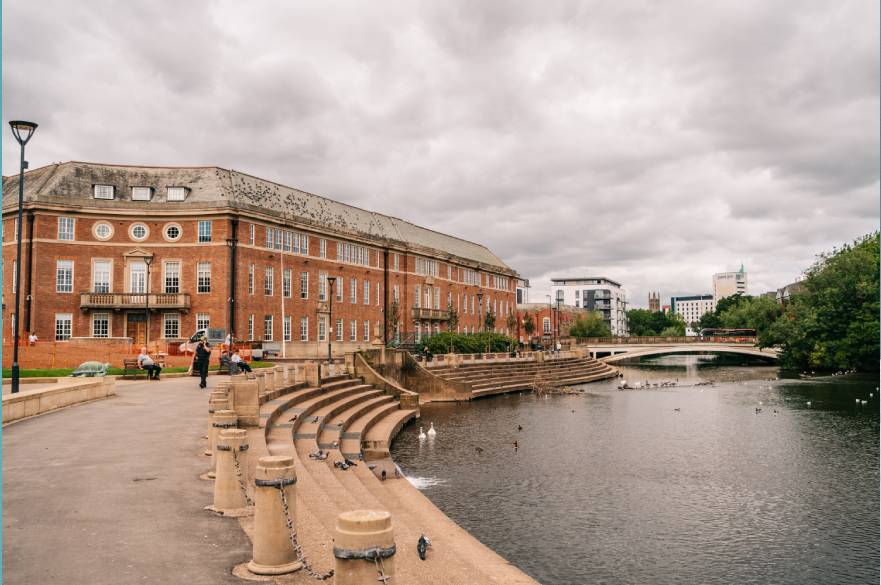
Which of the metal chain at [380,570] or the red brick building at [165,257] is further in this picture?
the red brick building at [165,257]

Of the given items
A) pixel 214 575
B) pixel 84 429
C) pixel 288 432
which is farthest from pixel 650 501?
pixel 84 429

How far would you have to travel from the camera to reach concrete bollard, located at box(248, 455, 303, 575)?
709 centimetres

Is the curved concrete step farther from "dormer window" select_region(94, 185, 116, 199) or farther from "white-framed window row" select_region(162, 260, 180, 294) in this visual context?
"dormer window" select_region(94, 185, 116, 199)

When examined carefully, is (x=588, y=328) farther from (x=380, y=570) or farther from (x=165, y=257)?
(x=380, y=570)

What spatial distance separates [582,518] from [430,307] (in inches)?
2380

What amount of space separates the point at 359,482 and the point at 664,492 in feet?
25.7

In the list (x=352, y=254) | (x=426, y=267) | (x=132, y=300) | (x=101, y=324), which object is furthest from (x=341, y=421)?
(x=426, y=267)

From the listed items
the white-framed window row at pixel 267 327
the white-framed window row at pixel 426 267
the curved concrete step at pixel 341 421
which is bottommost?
the curved concrete step at pixel 341 421

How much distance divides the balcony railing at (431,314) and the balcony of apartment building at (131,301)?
27910mm

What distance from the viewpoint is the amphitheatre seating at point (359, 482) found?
9.11m

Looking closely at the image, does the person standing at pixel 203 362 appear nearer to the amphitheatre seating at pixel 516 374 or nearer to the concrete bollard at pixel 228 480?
the concrete bollard at pixel 228 480

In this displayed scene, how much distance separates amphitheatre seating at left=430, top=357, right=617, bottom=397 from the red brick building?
334 inches

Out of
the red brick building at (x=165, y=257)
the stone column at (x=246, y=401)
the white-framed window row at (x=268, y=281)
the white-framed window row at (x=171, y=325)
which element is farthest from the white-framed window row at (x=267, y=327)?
the stone column at (x=246, y=401)

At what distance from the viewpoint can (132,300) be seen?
48.6 meters
